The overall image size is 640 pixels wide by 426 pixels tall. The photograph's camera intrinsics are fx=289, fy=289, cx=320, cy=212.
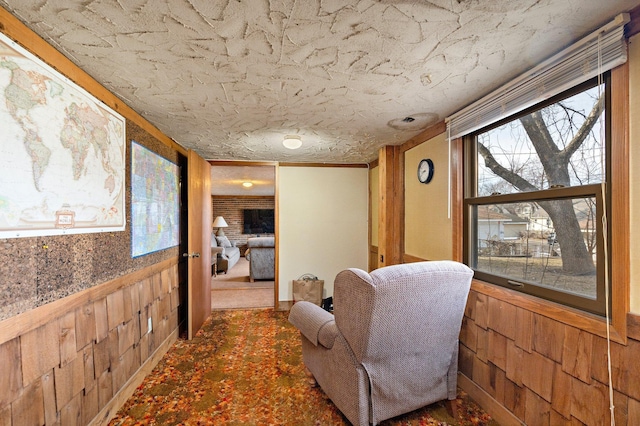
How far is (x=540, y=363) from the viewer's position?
156 centimetres

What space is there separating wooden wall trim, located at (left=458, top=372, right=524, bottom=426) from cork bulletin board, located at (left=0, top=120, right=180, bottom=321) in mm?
2599

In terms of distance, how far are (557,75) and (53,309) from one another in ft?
8.95

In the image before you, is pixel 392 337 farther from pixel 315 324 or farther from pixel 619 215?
pixel 619 215

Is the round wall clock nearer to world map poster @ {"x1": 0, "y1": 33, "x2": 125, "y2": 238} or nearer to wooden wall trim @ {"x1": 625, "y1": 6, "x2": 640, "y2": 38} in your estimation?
wooden wall trim @ {"x1": 625, "y1": 6, "x2": 640, "y2": 38}

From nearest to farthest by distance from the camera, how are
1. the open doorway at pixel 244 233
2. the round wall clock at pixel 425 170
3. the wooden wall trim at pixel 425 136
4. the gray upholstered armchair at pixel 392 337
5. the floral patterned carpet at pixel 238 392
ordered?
the gray upholstered armchair at pixel 392 337
the floral patterned carpet at pixel 238 392
the wooden wall trim at pixel 425 136
the round wall clock at pixel 425 170
the open doorway at pixel 244 233

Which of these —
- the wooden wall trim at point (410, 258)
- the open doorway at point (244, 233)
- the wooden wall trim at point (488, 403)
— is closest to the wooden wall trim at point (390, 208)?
the wooden wall trim at point (410, 258)

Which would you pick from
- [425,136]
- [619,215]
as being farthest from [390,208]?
[619,215]

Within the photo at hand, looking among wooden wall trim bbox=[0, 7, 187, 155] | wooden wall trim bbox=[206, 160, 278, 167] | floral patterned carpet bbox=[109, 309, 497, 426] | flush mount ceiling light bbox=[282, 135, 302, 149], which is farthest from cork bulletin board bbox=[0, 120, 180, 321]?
wooden wall trim bbox=[206, 160, 278, 167]

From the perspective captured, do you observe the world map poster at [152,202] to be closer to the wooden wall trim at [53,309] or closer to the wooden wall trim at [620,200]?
the wooden wall trim at [53,309]

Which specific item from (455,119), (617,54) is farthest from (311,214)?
(617,54)

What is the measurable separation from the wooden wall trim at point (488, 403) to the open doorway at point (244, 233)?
103 inches

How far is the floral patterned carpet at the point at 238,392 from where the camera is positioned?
6.20 feet

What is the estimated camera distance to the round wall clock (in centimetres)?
267

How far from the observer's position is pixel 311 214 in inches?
171
